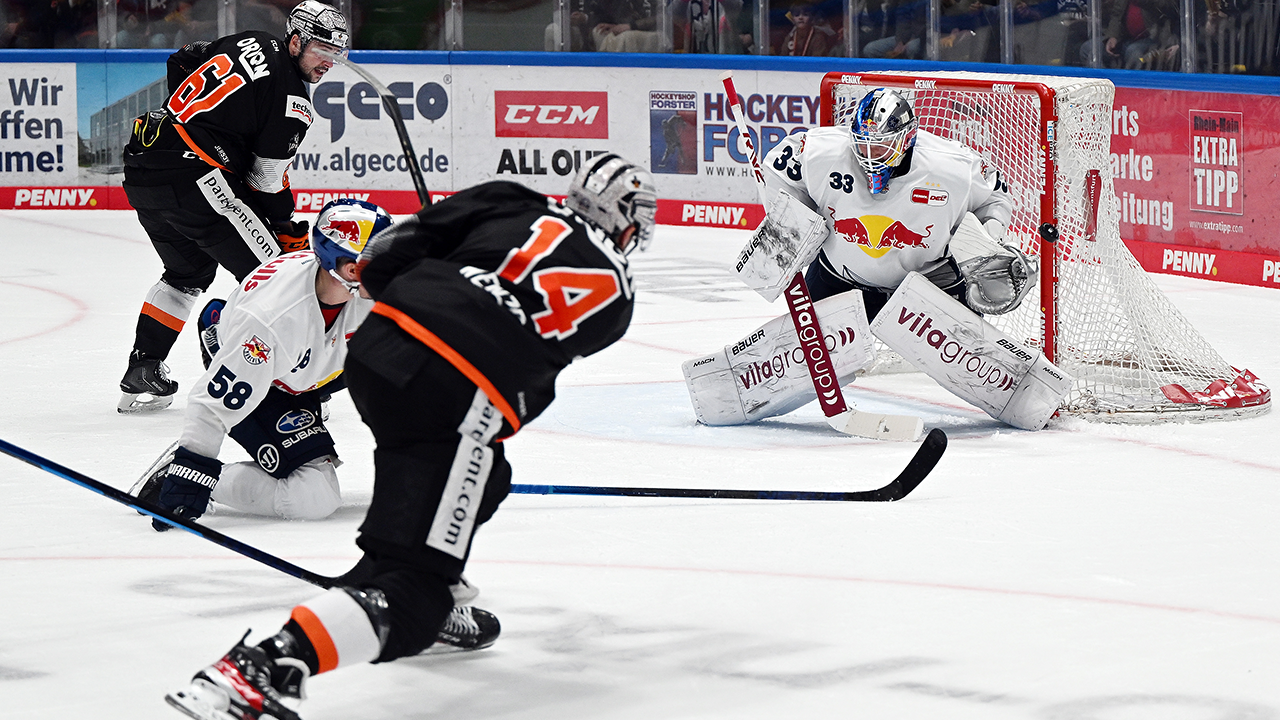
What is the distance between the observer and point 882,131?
482 cm

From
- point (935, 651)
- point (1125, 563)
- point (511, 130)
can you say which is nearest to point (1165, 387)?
point (1125, 563)

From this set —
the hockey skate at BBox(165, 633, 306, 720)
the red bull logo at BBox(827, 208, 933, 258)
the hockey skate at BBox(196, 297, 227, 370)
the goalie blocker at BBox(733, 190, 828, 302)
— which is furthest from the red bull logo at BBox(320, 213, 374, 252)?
the red bull logo at BBox(827, 208, 933, 258)

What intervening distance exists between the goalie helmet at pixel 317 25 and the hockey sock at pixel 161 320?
995 mm

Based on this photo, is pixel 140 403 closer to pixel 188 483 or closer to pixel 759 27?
pixel 188 483

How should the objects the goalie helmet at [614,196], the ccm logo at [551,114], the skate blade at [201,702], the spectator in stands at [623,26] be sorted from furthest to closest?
the spectator in stands at [623,26], the ccm logo at [551,114], the goalie helmet at [614,196], the skate blade at [201,702]

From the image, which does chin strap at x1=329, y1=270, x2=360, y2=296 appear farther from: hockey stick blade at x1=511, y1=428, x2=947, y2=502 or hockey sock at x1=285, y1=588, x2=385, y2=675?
hockey sock at x1=285, y1=588, x2=385, y2=675

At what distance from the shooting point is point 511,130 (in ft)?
34.4

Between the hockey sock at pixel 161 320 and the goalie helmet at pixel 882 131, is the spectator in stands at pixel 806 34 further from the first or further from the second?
the hockey sock at pixel 161 320

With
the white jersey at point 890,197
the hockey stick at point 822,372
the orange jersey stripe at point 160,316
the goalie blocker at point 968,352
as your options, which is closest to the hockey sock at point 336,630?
the hockey stick at point 822,372

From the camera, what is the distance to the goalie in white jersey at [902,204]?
16.4 ft

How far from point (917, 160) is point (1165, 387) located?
1.13m

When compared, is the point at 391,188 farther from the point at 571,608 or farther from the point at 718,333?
the point at 571,608

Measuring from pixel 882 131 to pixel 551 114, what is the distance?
19.1 ft

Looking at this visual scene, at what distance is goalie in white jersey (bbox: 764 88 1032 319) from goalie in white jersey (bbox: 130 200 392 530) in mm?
1730
